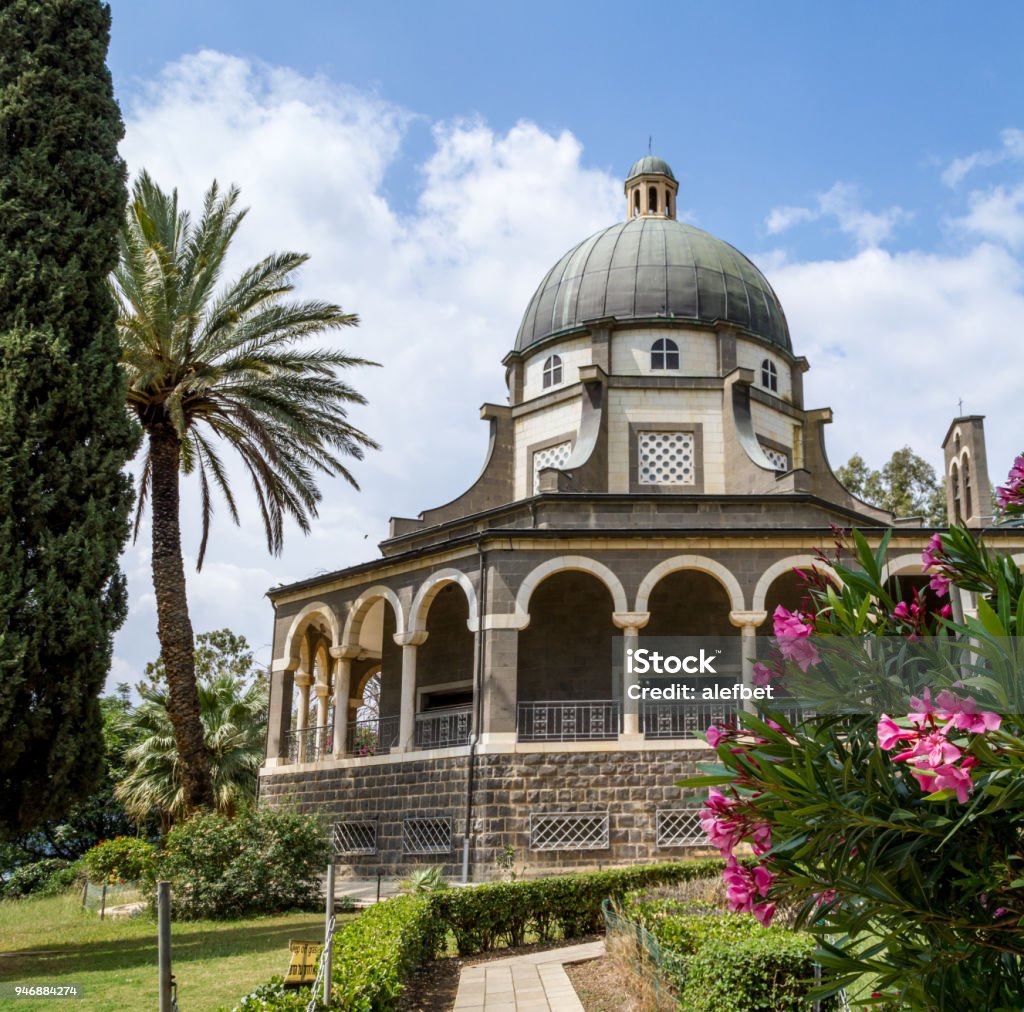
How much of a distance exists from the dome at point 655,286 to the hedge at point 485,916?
1416 cm

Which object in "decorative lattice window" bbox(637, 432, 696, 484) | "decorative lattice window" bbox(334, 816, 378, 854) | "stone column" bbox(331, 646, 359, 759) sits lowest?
"decorative lattice window" bbox(334, 816, 378, 854)

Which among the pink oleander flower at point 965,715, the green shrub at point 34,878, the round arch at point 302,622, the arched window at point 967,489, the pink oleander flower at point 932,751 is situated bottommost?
the green shrub at point 34,878

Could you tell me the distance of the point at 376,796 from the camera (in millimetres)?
20609

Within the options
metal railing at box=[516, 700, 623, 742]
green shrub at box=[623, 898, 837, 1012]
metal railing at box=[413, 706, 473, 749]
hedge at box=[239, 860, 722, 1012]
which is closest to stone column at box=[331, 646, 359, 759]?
metal railing at box=[413, 706, 473, 749]

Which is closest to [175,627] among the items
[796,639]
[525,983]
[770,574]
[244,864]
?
[244,864]

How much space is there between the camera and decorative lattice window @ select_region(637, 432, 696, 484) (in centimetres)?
2500

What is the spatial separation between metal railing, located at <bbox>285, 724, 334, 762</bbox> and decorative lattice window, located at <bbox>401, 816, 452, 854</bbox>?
3.43 metres

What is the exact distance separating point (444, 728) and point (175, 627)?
19.0 ft

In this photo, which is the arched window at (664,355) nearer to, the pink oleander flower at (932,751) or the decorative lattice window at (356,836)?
the decorative lattice window at (356,836)

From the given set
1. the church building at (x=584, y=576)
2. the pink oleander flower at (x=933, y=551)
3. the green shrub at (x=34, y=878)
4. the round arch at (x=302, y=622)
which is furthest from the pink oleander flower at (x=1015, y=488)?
the green shrub at (x=34, y=878)

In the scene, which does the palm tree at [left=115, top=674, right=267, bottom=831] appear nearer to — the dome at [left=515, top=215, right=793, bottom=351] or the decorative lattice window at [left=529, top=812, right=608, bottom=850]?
the decorative lattice window at [left=529, top=812, right=608, bottom=850]

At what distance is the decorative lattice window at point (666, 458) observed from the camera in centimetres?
2500

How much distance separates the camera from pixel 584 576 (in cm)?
2247

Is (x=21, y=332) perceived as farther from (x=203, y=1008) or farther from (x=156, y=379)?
(x=203, y=1008)
